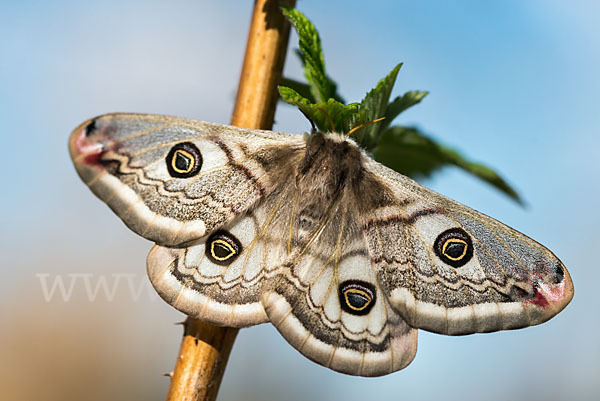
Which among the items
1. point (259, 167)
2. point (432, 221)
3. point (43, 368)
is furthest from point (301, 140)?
point (43, 368)

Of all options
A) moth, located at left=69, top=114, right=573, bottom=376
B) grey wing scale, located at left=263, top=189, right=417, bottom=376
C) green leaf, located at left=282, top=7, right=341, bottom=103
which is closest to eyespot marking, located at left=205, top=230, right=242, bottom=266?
moth, located at left=69, top=114, right=573, bottom=376

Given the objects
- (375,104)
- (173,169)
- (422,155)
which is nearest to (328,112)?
(375,104)

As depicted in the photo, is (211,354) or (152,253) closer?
(211,354)

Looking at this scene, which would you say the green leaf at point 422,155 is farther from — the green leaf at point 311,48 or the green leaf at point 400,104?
the green leaf at point 311,48

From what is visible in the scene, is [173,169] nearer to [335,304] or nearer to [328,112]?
[328,112]

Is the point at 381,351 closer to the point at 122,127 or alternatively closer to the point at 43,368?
the point at 122,127

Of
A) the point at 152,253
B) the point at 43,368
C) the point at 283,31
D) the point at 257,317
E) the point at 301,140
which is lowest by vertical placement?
the point at 43,368

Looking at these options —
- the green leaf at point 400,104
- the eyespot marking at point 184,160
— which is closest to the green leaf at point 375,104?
the green leaf at point 400,104
